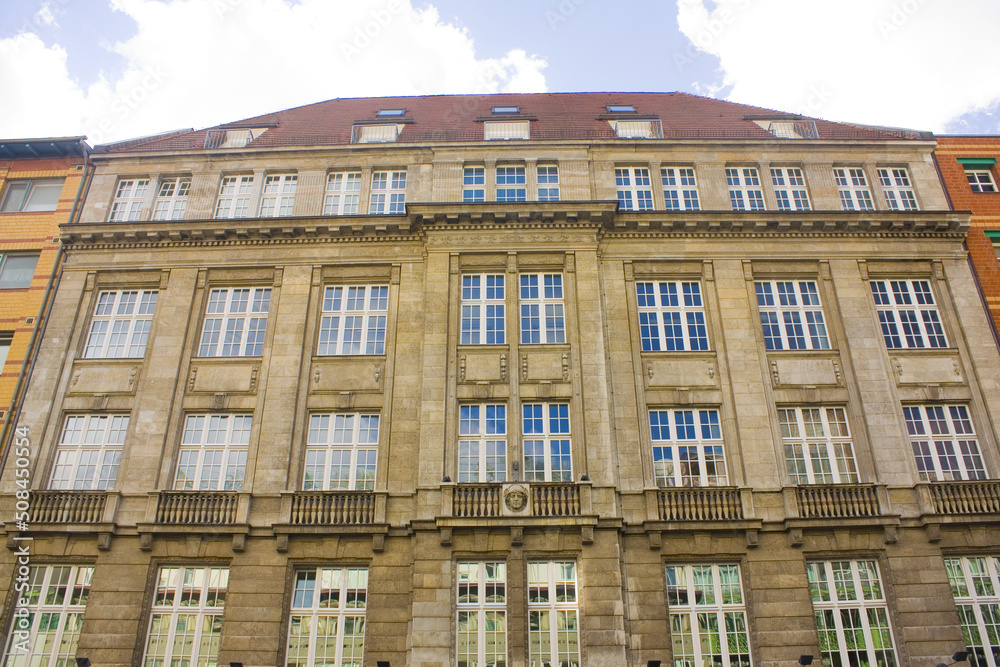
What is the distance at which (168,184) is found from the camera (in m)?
26.0

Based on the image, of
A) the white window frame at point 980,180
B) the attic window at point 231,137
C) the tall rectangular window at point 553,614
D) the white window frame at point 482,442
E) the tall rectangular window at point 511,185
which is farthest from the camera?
the attic window at point 231,137

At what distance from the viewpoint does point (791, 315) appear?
75.4 feet

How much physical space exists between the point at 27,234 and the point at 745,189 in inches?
1027

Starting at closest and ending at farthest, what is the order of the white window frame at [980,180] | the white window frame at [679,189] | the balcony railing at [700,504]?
the balcony railing at [700,504] < the white window frame at [679,189] < the white window frame at [980,180]

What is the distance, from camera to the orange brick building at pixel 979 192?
23.9 metres

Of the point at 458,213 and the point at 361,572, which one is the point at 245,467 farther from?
the point at 458,213

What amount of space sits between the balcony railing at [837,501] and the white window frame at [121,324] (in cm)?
2081

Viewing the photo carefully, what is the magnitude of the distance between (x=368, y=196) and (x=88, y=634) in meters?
15.9

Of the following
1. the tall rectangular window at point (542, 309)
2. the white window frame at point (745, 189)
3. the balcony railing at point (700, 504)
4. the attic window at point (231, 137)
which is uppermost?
the attic window at point (231, 137)

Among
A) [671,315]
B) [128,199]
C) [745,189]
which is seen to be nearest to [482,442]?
[671,315]

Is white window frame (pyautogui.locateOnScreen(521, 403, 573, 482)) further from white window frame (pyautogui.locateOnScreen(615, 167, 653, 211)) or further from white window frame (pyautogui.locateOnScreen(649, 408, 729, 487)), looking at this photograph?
white window frame (pyautogui.locateOnScreen(615, 167, 653, 211))

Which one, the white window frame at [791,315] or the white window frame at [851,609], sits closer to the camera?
the white window frame at [851,609]

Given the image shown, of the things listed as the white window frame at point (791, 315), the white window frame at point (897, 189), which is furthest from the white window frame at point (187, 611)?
the white window frame at point (897, 189)

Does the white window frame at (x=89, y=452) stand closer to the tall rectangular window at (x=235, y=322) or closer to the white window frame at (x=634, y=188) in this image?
the tall rectangular window at (x=235, y=322)
